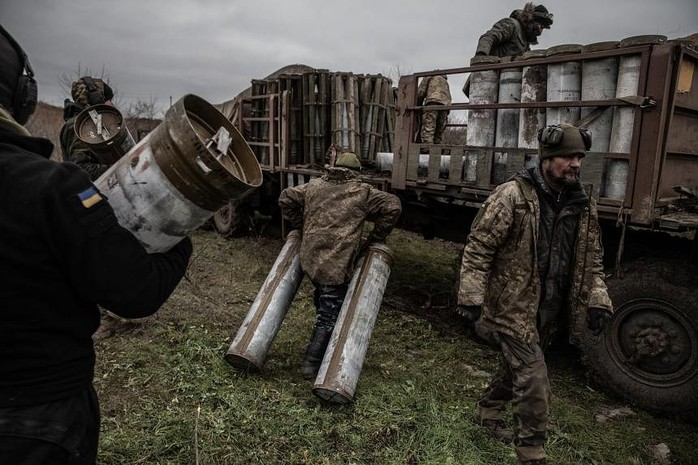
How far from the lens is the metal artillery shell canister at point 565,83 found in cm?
415

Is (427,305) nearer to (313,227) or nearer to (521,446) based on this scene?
(313,227)

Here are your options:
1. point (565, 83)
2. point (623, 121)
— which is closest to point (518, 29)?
point (565, 83)

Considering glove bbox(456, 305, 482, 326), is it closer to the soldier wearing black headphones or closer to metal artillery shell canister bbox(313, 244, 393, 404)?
metal artillery shell canister bbox(313, 244, 393, 404)

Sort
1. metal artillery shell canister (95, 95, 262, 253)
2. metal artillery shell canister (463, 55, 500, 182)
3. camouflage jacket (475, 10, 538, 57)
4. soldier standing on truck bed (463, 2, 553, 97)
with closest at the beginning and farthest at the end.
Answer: metal artillery shell canister (95, 95, 262, 253) → metal artillery shell canister (463, 55, 500, 182) → camouflage jacket (475, 10, 538, 57) → soldier standing on truck bed (463, 2, 553, 97)

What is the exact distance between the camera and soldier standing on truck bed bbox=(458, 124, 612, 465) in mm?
2990

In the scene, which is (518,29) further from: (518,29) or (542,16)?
(542,16)

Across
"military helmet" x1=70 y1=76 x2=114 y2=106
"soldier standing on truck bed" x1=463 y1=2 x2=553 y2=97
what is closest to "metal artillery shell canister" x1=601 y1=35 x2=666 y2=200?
"soldier standing on truck bed" x1=463 y1=2 x2=553 y2=97

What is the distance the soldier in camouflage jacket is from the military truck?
0.94 metres

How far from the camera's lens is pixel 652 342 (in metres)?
3.92

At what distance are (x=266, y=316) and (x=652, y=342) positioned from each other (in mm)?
3050

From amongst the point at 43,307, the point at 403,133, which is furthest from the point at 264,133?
the point at 43,307

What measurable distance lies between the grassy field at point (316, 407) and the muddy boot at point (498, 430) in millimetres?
65

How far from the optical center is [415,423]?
3.51 m

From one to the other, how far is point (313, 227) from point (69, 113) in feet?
8.17
